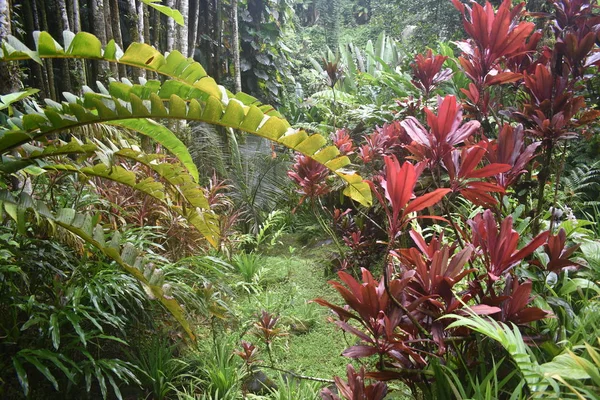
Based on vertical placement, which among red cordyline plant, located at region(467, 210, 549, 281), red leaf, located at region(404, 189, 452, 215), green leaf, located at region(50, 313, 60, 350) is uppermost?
red leaf, located at region(404, 189, 452, 215)

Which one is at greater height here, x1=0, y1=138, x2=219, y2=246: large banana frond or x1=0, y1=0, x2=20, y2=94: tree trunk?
x1=0, y1=0, x2=20, y2=94: tree trunk

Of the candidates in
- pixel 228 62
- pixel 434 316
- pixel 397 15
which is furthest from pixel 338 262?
pixel 397 15

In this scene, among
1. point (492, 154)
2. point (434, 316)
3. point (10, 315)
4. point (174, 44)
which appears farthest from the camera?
point (174, 44)

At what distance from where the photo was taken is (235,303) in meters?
2.65

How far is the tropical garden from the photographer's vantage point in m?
1.05

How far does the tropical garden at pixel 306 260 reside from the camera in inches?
41.5

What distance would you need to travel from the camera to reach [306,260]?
3506 mm

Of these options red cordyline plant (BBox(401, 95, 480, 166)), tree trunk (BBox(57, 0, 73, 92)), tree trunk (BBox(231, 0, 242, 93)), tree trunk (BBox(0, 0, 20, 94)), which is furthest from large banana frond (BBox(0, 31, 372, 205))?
tree trunk (BBox(231, 0, 242, 93))

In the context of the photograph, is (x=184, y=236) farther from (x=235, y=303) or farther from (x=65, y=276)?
(x=65, y=276)

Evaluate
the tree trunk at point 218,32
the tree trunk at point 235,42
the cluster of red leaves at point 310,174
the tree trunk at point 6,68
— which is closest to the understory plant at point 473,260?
the cluster of red leaves at point 310,174

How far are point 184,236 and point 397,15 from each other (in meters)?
8.69

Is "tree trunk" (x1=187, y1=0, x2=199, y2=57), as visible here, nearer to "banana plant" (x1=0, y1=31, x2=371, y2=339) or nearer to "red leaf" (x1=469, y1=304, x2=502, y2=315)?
"banana plant" (x1=0, y1=31, x2=371, y2=339)

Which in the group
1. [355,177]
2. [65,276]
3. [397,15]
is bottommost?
[65,276]

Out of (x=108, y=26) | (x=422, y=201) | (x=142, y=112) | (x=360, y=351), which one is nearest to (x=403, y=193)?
(x=422, y=201)
